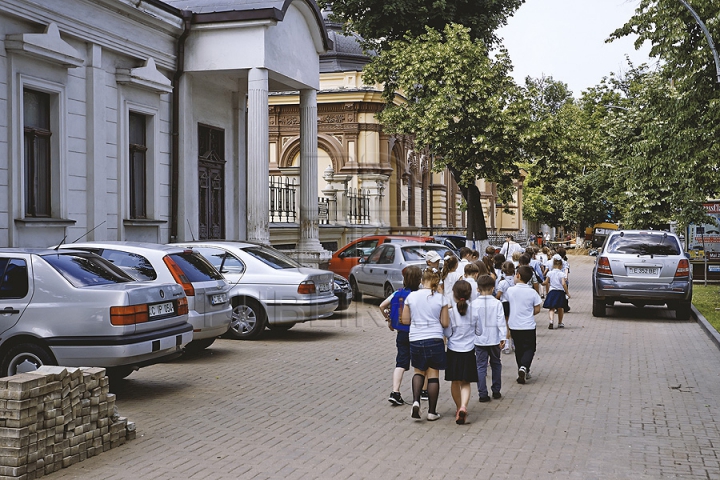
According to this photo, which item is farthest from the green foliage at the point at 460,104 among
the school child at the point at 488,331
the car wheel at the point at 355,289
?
the school child at the point at 488,331

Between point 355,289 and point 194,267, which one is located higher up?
point 194,267

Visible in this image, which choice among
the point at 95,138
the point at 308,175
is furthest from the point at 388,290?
the point at 95,138

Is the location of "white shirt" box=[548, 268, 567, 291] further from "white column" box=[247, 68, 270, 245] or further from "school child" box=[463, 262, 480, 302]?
"white column" box=[247, 68, 270, 245]

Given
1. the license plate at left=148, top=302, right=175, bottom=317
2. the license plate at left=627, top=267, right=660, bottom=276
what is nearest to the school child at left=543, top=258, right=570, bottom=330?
the license plate at left=627, top=267, right=660, bottom=276

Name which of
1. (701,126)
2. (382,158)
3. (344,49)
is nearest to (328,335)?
(701,126)

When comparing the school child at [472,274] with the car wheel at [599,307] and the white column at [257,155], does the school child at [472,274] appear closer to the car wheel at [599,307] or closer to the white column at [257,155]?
the car wheel at [599,307]

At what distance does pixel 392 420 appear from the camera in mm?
7953

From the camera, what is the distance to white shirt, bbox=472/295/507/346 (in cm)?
872

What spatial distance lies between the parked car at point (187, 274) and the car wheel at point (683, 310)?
1022 centimetres

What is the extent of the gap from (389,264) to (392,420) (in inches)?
434

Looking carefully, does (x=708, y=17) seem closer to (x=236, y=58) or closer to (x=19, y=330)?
(x=236, y=58)

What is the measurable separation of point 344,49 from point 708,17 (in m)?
24.1

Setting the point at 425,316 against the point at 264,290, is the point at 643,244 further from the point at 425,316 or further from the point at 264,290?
the point at 425,316

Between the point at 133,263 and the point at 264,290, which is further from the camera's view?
the point at 264,290
